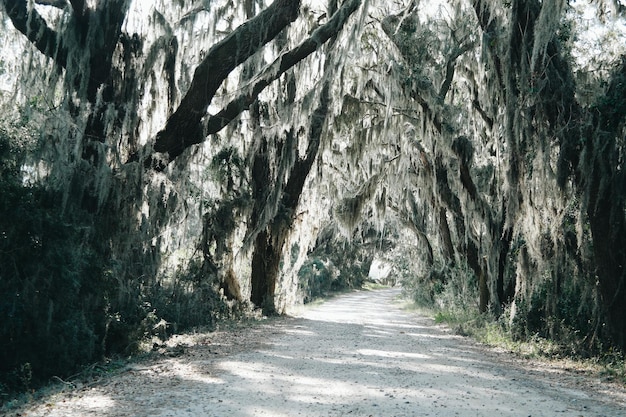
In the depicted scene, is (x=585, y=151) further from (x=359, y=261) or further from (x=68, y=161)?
(x=359, y=261)

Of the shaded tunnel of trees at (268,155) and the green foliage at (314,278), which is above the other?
the shaded tunnel of trees at (268,155)

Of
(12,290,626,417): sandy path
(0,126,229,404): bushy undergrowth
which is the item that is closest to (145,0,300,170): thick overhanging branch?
(0,126,229,404): bushy undergrowth

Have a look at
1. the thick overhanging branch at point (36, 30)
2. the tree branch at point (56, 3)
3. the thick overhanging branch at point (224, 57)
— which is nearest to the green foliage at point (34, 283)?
the thick overhanging branch at point (36, 30)

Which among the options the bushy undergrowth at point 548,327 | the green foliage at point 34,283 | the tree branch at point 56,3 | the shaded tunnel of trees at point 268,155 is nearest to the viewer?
the green foliage at point 34,283

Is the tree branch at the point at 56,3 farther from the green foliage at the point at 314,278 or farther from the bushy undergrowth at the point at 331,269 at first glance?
the green foliage at the point at 314,278

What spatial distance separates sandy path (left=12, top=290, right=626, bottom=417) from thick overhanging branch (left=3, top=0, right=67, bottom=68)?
522cm

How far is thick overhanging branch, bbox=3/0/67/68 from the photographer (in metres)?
8.66

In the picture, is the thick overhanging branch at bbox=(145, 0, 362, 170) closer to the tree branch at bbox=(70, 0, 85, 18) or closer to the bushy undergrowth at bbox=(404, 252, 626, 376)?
the tree branch at bbox=(70, 0, 85, 18)

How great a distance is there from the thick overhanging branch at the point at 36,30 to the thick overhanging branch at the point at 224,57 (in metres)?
2.03

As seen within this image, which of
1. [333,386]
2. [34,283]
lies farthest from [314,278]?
[333,386]

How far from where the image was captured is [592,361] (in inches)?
311

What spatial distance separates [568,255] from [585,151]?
2004 mm

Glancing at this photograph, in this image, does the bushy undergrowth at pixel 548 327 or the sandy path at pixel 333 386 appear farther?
the bushy undergrowth at pixel 548 327

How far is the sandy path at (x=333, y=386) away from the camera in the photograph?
497 cm
